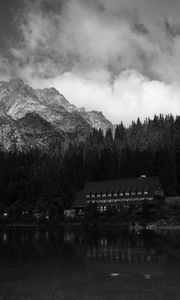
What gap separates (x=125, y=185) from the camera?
127 m

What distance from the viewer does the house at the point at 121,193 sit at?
12046 cm

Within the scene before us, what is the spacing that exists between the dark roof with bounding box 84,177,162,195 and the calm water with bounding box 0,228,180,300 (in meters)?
66.5

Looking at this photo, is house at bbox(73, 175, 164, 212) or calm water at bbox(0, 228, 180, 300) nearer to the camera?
calm water at bbox(0, 228, 180, 300)

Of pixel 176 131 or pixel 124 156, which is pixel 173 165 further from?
pixel 176 131

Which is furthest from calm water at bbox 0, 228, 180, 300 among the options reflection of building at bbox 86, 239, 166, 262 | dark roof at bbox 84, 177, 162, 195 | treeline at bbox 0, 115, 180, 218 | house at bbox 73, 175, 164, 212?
treeline at bbox 0, 115, 180, 218

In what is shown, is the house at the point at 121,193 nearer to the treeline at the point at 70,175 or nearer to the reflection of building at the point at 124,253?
the treeline at the point at 70,175

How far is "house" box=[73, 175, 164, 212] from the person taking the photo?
395ft

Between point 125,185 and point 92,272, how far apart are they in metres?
91.8

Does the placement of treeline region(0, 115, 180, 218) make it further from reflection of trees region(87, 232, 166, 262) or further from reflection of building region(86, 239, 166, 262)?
reflection of building region(86, 239, 166, 262)

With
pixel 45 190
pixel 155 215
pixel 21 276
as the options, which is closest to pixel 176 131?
pixel 45 190

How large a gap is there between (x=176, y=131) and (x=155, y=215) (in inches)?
3339

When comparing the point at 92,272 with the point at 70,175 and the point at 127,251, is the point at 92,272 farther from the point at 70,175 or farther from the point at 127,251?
the point at 70,175

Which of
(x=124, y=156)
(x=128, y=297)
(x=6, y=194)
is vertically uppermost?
(x=124, y=156)

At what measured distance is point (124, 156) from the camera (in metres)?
147
